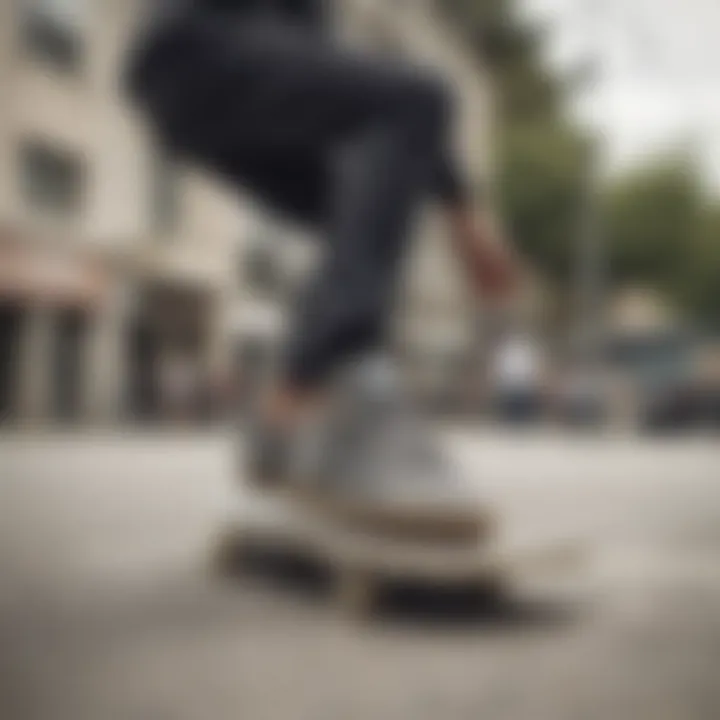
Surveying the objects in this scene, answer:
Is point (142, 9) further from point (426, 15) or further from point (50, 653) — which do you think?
point (50, 653)

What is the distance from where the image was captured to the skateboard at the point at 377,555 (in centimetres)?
53

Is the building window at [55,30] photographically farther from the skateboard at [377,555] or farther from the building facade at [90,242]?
the skateboard at [377,555]

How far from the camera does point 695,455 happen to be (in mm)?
405

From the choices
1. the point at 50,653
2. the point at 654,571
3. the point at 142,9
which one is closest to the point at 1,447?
the point at 50,653

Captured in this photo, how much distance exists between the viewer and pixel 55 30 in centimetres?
39

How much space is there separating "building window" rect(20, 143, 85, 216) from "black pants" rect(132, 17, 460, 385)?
0.04m

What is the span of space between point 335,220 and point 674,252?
6.6 inches

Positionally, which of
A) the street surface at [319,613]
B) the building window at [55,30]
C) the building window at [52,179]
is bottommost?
the street surface at [319,613]

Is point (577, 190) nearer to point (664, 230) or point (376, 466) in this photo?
point (664, 230)

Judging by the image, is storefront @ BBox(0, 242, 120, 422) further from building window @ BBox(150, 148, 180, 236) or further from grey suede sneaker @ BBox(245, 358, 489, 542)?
grey suede sneaker @ BBox(245, 358, 489, 542)

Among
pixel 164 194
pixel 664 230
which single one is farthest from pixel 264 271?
pixel 664 230

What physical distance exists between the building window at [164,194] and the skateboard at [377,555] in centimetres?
14

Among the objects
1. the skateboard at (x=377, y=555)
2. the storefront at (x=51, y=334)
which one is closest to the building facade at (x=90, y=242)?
the storefront at (x=51, y=334)

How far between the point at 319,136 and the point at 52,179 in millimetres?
142
